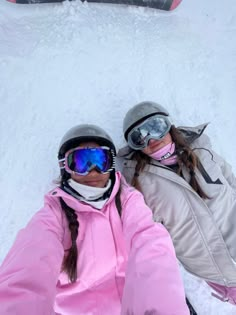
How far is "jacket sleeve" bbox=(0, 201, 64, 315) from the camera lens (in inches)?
42.0

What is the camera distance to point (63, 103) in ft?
8.79

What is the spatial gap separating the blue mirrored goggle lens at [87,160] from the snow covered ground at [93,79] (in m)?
0.65

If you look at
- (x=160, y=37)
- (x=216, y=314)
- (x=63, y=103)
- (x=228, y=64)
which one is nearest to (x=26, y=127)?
(x=63, y=103)

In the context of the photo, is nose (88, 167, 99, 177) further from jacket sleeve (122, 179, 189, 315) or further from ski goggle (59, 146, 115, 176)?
jacket sleeve (122, 179, 189, 315)

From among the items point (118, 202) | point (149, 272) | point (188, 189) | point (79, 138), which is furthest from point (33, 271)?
point (188, 189)

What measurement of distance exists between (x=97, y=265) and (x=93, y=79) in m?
1.92

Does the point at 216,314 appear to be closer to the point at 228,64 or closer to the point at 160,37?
the point at 228,64

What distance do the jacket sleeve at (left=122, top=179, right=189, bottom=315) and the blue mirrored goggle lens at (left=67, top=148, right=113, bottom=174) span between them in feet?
1.15

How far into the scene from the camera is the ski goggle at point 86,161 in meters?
1.75

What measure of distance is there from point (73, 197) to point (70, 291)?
546mm

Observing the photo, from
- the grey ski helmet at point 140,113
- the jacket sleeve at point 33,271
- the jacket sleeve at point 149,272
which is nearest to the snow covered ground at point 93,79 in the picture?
the grey ski helmet at point 140,113

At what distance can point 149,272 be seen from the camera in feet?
4.23

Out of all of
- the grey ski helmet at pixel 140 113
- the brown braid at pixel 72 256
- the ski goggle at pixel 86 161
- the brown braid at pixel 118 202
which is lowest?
the brown braid at pixel 72 256

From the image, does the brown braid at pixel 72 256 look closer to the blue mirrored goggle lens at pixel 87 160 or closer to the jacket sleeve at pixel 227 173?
the blue mirrored goggle lens at pixel 87 160
